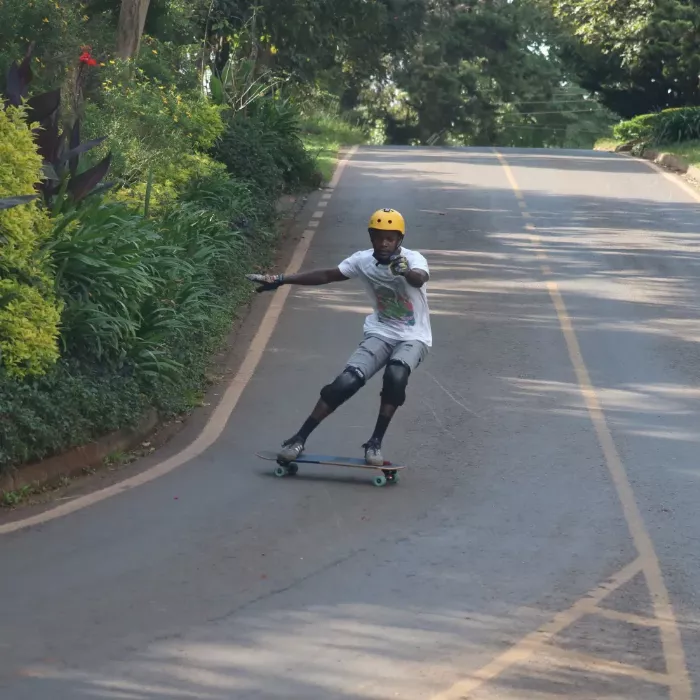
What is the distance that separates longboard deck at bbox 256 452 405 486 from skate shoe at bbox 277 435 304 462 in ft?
0.13

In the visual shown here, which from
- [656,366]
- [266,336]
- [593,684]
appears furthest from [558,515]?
[266,336]

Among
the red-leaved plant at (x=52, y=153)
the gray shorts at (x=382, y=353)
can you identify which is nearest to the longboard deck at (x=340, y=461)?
the gray shorts at (x=382, y=353)

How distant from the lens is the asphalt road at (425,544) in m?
5.96

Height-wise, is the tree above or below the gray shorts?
above

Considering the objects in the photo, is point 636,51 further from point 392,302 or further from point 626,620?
point 626,620

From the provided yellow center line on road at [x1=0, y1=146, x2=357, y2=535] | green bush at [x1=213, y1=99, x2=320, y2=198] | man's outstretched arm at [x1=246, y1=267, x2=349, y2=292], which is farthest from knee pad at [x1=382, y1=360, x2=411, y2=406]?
green bush at [x1=213, y1=99, x2=320, y2=198]

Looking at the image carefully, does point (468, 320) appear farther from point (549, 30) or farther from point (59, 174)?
point (549, 30)

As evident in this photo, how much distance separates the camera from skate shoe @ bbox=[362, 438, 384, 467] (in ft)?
30.4

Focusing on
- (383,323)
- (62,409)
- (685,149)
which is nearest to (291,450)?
(383,323)

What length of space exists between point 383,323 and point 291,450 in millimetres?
1175

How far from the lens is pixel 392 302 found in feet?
31.5

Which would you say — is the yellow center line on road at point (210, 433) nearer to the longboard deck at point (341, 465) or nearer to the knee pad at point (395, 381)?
the longboard deck at point (341, 465)

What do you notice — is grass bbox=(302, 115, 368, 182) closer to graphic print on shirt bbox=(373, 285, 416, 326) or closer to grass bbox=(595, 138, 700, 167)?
grass bbox=(595, 138, 700, 167)

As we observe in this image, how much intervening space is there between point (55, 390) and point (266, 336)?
5030mm
